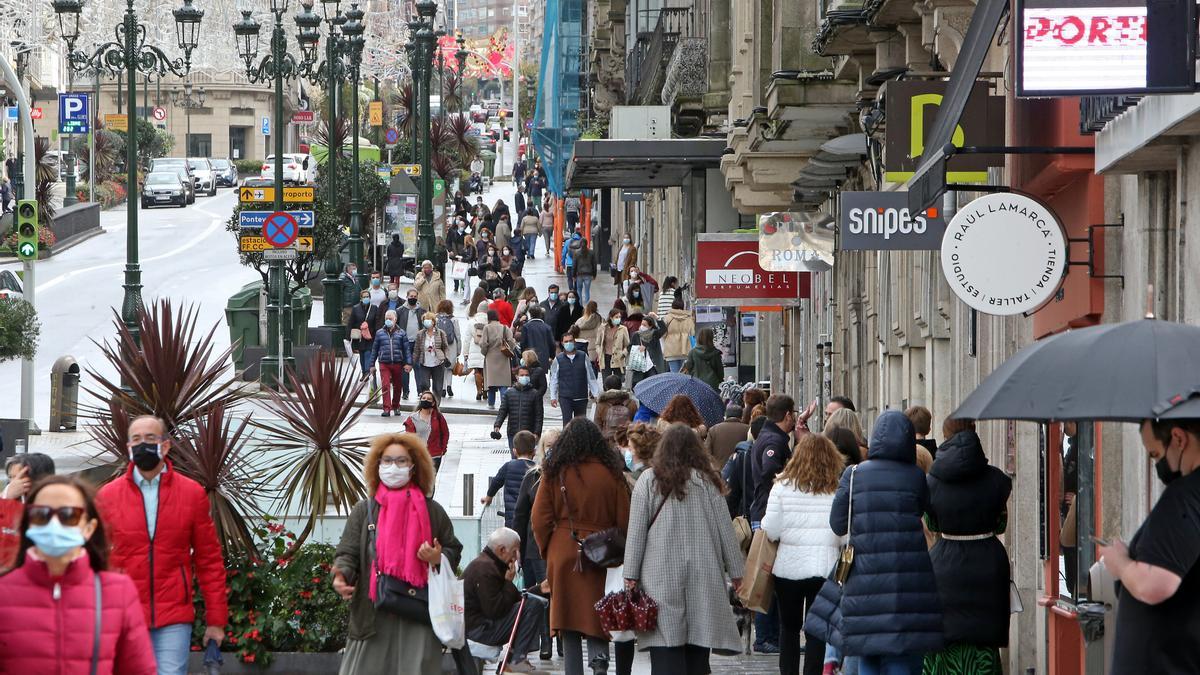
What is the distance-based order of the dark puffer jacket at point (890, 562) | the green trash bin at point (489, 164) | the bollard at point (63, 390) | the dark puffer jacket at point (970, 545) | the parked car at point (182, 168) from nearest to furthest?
the dark puffer jacket at point (890, 562), the dark puffer jacket at point (970, 545), the bollard at point (63, 390), the parked car at point (182, 168), the green trash bin at point (489, 164)

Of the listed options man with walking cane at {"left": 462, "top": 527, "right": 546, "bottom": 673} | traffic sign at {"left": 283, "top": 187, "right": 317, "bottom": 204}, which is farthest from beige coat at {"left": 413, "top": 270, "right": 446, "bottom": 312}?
man with walking cane at {"left": 462, "top": 527, "right": 546, "bottom": 673}

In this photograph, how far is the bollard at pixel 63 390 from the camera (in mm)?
27797

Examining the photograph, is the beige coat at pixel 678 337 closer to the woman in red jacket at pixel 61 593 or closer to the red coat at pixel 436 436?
the red coat at pixel 436 436

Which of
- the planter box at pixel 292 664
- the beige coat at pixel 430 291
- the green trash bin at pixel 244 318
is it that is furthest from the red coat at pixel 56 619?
the green trash bin at pixel 244 318

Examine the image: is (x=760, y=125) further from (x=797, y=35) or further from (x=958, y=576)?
(x=958, y=576)

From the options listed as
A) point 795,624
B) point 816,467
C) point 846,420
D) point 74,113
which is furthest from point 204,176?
point 816,467

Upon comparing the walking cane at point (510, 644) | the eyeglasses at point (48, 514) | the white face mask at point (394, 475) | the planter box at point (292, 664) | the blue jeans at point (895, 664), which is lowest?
the planter box at point (292, 664)

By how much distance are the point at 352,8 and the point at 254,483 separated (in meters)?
31.1

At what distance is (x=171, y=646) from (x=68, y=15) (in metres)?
26.1

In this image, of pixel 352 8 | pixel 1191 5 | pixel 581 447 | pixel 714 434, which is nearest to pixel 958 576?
pixel 581 447

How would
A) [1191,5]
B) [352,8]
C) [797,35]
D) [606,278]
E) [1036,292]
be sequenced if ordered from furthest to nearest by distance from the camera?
[606,278], [352,8], [797,35], [1036,292], [1191,5]

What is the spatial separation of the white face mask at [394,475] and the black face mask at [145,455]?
980 mm

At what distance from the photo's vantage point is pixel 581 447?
35.6ft

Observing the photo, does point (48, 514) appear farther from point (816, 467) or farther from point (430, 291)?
point (430, 291)
